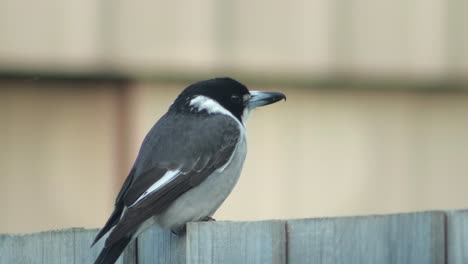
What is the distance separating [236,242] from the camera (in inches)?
138

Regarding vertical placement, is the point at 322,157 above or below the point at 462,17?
below

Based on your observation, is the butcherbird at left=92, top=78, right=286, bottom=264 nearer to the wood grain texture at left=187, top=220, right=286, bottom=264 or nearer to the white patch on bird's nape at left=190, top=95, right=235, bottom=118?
the white patch on bird's nape at left=190, top=95, right=235, bottom=118

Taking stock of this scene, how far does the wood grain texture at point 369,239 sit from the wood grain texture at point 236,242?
0.04m

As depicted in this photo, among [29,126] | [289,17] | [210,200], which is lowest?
[210,200]

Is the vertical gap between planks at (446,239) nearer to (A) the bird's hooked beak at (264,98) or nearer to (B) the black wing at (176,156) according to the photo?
(B) the black wing at (176,156)

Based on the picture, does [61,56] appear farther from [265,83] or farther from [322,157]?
[322,157]

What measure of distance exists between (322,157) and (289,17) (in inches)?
26.0

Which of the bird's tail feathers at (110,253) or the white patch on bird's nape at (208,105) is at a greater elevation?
the white patch on bird's nape at (208,105)

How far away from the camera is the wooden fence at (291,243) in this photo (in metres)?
3.50

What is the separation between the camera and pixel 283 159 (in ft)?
17.5

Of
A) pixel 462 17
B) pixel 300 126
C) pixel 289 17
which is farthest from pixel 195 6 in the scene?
pixel 462 17

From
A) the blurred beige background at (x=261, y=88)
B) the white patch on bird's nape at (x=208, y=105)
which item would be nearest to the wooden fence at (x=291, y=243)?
the blurred beige background at (x=261, y=88)

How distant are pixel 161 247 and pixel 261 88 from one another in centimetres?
168

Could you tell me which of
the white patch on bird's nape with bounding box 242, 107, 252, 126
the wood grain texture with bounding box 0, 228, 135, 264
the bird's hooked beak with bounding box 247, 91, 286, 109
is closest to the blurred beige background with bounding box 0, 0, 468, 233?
the white patch on bird's nape with bounding box 242, 107, 252, 126
